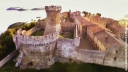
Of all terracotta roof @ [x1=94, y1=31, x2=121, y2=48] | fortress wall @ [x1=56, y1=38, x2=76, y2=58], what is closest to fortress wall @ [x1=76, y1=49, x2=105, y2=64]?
fortress wall @ [x1=56, y1=38, x2=76, y2=58]

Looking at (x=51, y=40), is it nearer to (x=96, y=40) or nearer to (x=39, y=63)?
(x=39, y=63)

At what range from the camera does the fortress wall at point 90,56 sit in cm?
3042

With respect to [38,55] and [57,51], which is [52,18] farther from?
[38,55]

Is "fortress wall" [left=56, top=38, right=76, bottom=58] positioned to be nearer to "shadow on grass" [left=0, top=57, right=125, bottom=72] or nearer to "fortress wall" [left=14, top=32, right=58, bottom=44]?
"fortress wall" [left=14, top=32, right=58, bottom=44]

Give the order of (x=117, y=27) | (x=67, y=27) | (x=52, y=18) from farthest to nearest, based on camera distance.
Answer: (x=117, y=27) < (x=67, y=27) < (x=52, y=18)

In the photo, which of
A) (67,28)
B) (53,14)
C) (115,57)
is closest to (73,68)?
(115,57)

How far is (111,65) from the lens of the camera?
99.8 feet

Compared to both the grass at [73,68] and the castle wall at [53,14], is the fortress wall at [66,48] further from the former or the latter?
the castle wall at [53,14]

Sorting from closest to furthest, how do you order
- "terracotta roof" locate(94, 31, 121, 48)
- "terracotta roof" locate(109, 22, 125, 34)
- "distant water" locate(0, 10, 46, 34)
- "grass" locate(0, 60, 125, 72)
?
"grass" locate(0, 60, 125, 72) < "terracotta roof" locate(94, 31, 121, 48) < "terracotta roof" locate(109, 22, 125, 34) < "distant water" locate(0, 10, 46, 34)

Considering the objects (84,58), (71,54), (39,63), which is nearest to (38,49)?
(39,63)

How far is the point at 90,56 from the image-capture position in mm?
30875

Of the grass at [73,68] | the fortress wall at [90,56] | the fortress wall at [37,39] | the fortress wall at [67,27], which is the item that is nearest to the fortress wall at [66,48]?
the fortress wall at [90,56]

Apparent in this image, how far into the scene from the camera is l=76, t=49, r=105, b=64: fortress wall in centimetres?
3042

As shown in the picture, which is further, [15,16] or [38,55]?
[15,16]
